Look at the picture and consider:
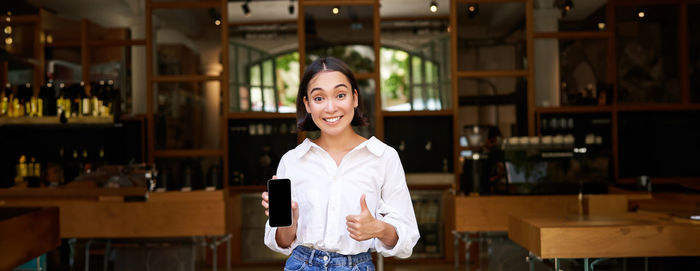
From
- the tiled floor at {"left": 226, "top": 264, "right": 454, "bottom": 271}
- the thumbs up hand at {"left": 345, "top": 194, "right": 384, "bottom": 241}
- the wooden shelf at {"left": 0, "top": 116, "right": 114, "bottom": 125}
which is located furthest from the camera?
the tiled floor at {"left": 226, "top": 264, "right": 454, "bottom": 271}

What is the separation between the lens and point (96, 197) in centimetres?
489

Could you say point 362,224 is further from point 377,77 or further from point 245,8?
point 245,8

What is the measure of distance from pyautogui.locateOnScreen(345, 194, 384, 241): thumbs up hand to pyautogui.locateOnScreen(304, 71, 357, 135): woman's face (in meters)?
0.23

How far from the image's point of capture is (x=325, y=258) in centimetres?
164

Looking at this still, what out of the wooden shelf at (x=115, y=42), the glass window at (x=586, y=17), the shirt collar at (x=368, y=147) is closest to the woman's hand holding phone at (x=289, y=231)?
the shirt collar at (x=368, y=147)

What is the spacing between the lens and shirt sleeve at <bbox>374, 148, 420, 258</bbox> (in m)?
1.63

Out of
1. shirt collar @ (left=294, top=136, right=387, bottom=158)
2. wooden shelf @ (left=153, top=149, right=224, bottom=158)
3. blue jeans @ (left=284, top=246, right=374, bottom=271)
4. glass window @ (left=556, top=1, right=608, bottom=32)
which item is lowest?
blue jeans @ (left=284, top=246, right=374, bottom=271)

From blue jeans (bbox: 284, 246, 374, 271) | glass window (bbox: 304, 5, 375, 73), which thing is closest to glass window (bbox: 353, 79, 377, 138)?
glass window (bbox: 304, 5, 375, 73)

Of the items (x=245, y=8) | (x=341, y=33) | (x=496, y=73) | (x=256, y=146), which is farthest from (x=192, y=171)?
A: (x=496, y=73)

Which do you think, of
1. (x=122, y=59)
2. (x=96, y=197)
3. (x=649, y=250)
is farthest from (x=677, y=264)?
(x=122, y=59)

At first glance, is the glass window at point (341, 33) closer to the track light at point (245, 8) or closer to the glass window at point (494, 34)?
the track light at point (245, 8)

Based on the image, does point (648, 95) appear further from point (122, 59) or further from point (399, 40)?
point (122, 59)

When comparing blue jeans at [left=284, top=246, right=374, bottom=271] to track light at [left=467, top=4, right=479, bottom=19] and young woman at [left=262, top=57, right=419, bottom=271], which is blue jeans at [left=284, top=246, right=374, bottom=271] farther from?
track light at [left=467, top=4, right=479, bottom=19]

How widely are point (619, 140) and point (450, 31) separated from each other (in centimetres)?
181
